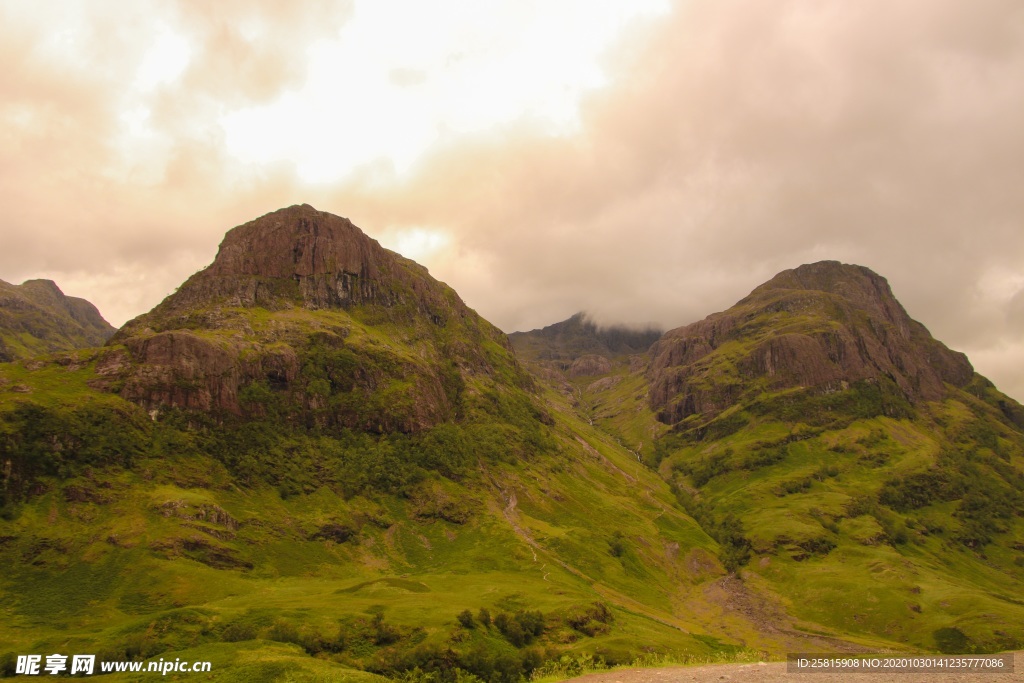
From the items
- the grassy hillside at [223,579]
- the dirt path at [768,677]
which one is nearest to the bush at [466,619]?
the grassy hillside at [223,579]

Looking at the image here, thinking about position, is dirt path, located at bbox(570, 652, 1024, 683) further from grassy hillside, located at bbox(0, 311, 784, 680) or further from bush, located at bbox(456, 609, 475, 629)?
bush, located at bbox(456, 609, 475, 629)

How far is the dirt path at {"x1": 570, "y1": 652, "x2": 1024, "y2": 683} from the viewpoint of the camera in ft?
147

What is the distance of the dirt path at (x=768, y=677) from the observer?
44.8 metres

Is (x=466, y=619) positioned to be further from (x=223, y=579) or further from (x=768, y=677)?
(x=223, y=579)

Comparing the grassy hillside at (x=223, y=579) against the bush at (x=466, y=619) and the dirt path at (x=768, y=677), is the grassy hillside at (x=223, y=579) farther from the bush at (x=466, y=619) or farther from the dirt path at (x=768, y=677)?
the dirt path at (x=768, y=677)

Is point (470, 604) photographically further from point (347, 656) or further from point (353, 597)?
point (347, 656)

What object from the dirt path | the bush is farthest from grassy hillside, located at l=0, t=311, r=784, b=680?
the dirt path

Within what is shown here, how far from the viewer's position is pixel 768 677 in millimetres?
48469

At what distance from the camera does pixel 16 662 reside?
230ft

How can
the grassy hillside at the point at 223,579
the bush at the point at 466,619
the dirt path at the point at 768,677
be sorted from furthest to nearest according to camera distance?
the bush at the point at 466,619
the grassy hillside at the point at 223,579
the dirt path at the point at 768,677

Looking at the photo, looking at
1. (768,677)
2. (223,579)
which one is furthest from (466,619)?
(223,579)

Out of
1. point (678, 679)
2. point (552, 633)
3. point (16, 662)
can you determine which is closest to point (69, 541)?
point (16, 662)

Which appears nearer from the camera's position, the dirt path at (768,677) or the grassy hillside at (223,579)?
the dirt path at (768,677)

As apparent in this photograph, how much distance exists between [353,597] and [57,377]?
138786 mm
